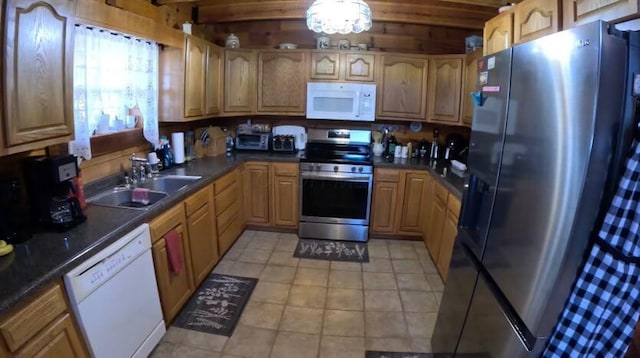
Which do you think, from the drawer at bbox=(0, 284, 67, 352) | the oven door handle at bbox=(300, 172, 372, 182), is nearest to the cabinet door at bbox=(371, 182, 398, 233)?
the oven door handle at bbox=(300, 172, 372, 182)

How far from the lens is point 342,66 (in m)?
3.70

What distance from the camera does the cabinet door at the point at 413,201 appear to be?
3568 mm

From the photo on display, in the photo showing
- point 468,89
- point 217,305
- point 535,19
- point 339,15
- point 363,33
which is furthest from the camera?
point 363,33

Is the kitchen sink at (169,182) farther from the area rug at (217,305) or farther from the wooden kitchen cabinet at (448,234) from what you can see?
the wooden kitchen cabinet at (448,234)

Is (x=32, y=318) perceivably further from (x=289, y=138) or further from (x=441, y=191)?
(x=289, y=138)

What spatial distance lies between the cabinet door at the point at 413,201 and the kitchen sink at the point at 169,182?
2.05 meters

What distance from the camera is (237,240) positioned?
12.1 ft

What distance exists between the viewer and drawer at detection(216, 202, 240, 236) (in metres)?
3.11

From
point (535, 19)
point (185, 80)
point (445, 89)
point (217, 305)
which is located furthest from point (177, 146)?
point (535, 19)

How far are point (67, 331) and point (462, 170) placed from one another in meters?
2.97

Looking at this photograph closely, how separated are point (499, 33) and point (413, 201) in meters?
1.82

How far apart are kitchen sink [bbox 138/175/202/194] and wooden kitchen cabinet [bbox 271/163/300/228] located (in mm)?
1053

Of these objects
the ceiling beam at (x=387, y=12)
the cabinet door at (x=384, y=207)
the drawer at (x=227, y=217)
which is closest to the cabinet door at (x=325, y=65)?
the ceiling beam at (x=387, y=12)

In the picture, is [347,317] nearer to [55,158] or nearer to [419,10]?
[55,158]
